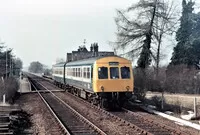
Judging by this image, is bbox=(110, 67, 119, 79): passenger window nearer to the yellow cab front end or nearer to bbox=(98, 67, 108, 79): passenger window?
the yellow cab front end

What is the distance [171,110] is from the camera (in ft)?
72.5

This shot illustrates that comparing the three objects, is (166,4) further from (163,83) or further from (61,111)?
(61,111)

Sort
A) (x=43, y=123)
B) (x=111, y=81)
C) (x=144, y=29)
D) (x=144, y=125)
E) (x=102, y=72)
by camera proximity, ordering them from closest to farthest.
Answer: (x=144, y=125)
(x=43, y=123)
(x=111, y=81)
(x=102, y=72)
(x=144, y=29)

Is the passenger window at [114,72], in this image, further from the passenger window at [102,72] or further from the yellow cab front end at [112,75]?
the passenger window at [102,72]

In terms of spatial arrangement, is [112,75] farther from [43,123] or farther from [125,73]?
[43,123]

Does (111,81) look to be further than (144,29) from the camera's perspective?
No

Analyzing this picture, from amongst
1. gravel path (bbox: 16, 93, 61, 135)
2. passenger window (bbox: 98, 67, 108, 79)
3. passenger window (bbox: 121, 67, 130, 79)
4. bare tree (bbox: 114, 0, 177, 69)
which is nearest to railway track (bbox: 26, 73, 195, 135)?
passenger window (bbox: 98, 67, 108, 79)

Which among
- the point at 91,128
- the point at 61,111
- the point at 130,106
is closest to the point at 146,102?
the point at 130,106

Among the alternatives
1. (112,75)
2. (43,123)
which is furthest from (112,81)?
(43,123)

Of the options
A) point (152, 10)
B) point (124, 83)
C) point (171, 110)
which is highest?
point (152, 10)

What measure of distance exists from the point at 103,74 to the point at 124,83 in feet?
4.18

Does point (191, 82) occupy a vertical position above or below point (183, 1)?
below

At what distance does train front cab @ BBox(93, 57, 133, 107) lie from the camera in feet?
71.8

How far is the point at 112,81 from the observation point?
22.0 m
